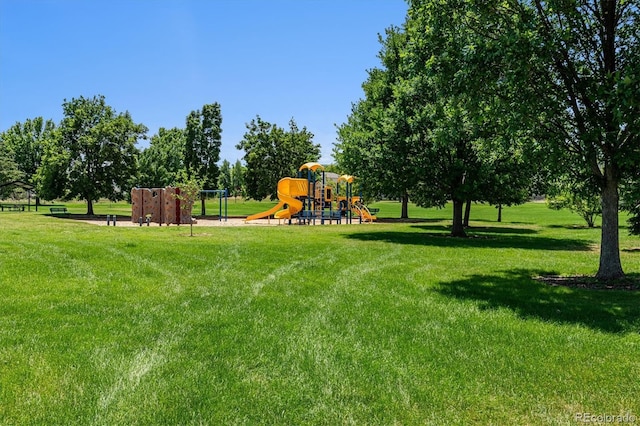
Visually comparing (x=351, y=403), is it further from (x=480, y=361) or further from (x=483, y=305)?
(x=483, y=305)

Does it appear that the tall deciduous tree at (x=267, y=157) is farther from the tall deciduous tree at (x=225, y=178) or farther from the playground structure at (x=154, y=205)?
the tall deciduous tree at (x=225, y=178)

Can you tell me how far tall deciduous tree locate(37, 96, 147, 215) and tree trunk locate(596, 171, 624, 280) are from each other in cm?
3951

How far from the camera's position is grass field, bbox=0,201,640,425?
4.06 meters

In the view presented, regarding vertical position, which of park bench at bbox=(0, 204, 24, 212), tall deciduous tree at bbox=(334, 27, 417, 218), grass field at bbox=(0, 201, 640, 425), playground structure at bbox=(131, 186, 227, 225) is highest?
tall deciduous tree at bbox=(334, 27, 417, 218)

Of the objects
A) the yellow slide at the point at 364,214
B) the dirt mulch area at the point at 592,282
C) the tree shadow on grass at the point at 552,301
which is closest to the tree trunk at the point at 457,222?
the dirt mulch area at the point at 592,282

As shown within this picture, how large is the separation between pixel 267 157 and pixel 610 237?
137ft

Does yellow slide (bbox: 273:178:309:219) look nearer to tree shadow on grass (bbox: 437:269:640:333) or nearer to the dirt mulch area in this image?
tree shadow on grass (bbox: 437:269:640:333)

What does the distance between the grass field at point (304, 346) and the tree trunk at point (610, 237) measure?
4.18 ft

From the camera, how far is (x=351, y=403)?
415cm

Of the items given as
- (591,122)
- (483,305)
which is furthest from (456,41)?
(483,305)

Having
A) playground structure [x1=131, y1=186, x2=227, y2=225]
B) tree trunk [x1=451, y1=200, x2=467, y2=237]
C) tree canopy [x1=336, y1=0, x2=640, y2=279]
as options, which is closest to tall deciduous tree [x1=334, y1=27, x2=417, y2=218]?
tree trunk [x1=451, y1=200, x2=467, y2=237]

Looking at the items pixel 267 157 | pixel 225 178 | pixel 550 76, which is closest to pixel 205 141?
pixel 267 157

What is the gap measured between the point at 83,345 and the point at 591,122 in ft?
34.8

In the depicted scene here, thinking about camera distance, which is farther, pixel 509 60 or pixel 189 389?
pixel 509 60
